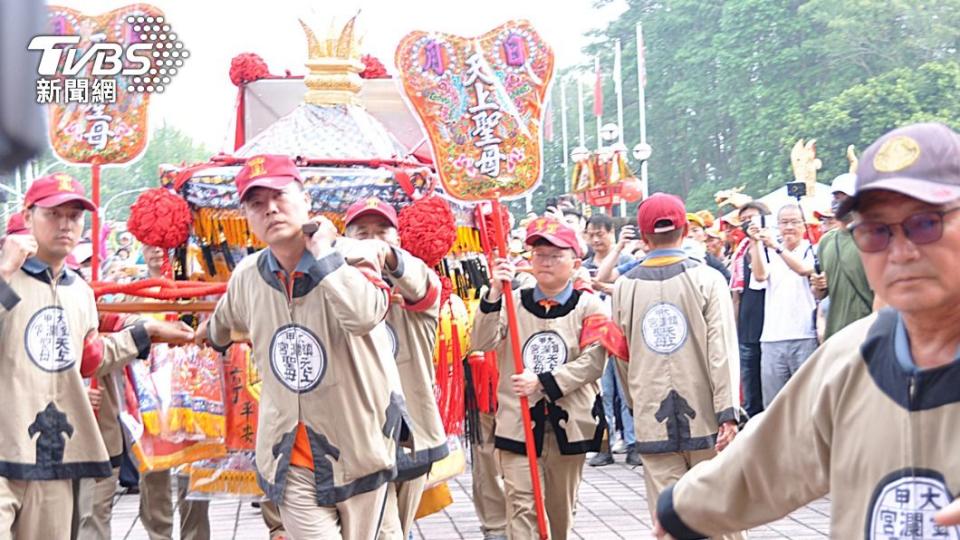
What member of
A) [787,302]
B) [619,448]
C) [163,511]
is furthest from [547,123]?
[163,511]

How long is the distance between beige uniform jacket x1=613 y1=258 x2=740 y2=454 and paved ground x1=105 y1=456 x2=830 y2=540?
1691 mm

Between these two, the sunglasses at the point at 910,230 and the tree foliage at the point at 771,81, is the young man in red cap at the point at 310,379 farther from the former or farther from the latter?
the tree foliage at the point at 771,81

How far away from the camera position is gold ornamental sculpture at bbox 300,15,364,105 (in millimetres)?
8156

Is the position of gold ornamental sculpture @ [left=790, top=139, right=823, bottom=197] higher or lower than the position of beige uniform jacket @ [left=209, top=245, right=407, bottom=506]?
higher

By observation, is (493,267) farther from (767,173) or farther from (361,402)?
(767,173)

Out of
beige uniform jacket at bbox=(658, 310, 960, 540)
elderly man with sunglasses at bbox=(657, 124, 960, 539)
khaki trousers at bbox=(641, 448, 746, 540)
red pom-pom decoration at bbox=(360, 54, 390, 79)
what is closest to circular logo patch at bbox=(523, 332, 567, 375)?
khaki trousers at bbox=(641, 448, 746, 540)

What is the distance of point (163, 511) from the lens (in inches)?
297

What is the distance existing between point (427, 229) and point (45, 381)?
182 centimetres

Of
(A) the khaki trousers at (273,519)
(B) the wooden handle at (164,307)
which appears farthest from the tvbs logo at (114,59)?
(A) the khaki trousers at (273,519)

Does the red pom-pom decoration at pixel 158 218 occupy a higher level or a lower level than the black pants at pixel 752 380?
higher

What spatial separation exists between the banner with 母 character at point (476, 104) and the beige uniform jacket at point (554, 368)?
72cm

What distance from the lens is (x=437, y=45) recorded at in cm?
704

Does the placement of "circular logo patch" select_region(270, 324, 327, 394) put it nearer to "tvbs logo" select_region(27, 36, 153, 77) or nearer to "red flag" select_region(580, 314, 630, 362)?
"red flag" select_region(580, 314, 630, 362)

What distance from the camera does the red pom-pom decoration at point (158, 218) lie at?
22.6 feet
